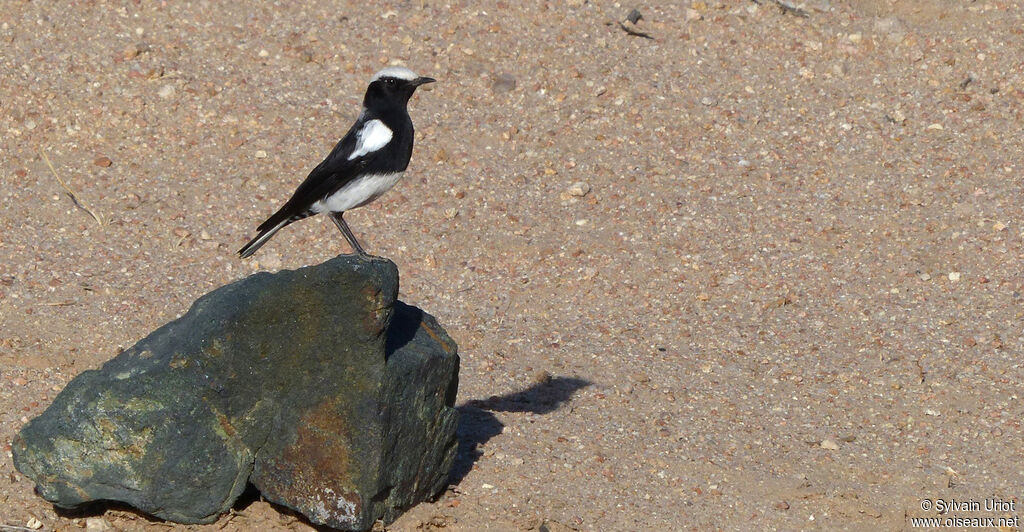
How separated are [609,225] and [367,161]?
3.20 metres

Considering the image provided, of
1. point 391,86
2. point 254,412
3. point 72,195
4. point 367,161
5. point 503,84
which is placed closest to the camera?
point 254,412

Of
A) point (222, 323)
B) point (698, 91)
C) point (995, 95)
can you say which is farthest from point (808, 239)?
point (222, 323)

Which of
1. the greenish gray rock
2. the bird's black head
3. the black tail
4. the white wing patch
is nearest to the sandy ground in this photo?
the greenish gray rock

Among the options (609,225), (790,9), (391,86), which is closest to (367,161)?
(391,86)

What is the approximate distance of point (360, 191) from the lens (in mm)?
5945

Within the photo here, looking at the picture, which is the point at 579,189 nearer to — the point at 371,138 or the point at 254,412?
the point at 371,138

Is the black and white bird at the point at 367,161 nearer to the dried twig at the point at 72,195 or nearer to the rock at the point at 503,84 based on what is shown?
the dried twig at the point at 72,195

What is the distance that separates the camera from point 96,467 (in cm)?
491

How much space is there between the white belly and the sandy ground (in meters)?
1.37

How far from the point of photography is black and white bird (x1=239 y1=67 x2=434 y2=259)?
5.92 m

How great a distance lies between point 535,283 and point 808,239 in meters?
2.09

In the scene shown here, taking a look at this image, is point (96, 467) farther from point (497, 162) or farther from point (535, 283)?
point (497, 162)

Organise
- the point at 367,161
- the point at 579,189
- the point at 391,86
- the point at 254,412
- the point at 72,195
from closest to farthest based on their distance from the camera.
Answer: the point at 254,412 → the point at 367,161 → the point at 391,86 → the point at 72,195 → the point at 579,189

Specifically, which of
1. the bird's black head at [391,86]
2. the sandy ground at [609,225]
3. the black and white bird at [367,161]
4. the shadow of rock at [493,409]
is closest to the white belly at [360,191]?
the black and white bird at [367,161]
